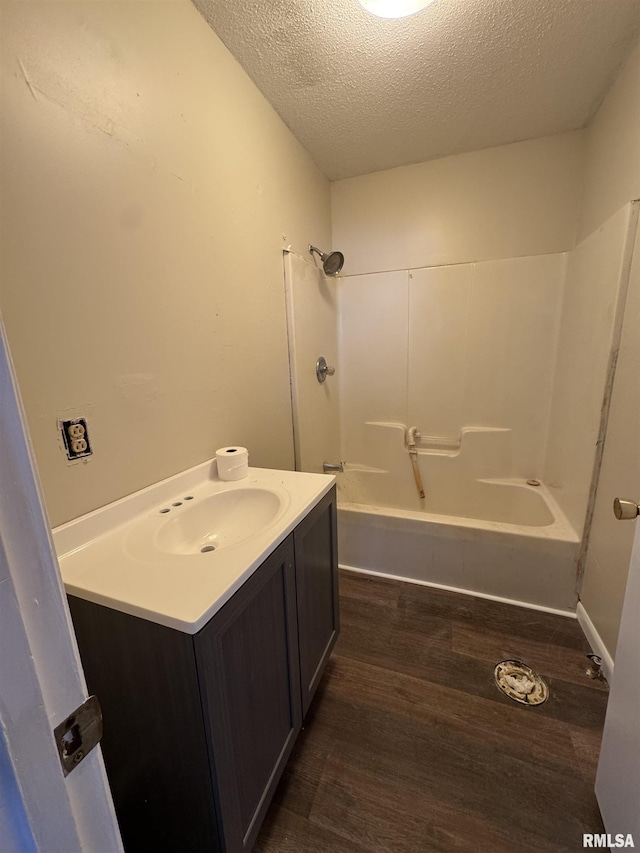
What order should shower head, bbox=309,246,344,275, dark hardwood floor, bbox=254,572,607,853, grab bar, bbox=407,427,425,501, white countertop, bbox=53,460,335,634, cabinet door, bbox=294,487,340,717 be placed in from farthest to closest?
grab bar, bbox=407,427,425,501 → shower head, bbox=309,246,344,275 → cabinet door, bbox=294,487,340,717 → dark hardwood floor, bbox=254,572,607,853 → white countertop, bbox=53,460,335,634

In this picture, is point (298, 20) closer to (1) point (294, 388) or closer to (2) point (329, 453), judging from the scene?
(1) point (294, 388)

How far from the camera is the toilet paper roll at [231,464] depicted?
1.31 meters

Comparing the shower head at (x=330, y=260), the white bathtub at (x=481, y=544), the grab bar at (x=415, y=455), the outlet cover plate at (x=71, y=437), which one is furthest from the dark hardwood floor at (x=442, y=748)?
the shower head at (x=330, y=260)

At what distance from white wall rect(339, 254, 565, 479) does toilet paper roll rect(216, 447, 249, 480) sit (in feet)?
4.93

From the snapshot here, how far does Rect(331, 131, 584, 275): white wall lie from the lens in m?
1.99

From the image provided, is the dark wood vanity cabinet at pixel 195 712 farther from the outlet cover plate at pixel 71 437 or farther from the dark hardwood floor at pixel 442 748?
the outlet cover plate at pixel 71 437

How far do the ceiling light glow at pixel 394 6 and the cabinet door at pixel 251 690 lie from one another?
171 cm

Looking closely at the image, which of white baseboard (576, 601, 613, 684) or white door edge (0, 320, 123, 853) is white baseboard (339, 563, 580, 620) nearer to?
white baseboard (576, 601, 613, 684)

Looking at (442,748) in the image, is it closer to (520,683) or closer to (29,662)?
(520,683)

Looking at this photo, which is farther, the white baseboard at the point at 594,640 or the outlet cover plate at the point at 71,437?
the white baseboard at the point at 594,640

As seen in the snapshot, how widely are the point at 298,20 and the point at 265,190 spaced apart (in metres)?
0.55

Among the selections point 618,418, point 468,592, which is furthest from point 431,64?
point 468,592

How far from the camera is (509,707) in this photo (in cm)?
128

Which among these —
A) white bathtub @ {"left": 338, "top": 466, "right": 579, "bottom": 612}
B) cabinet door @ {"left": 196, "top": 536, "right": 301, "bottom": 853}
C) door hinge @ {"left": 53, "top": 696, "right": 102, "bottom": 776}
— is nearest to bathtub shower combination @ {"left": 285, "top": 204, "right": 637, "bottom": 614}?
white bathtub @ {"left": 338, "top": 466, "right": 579, "bottom": 612}
